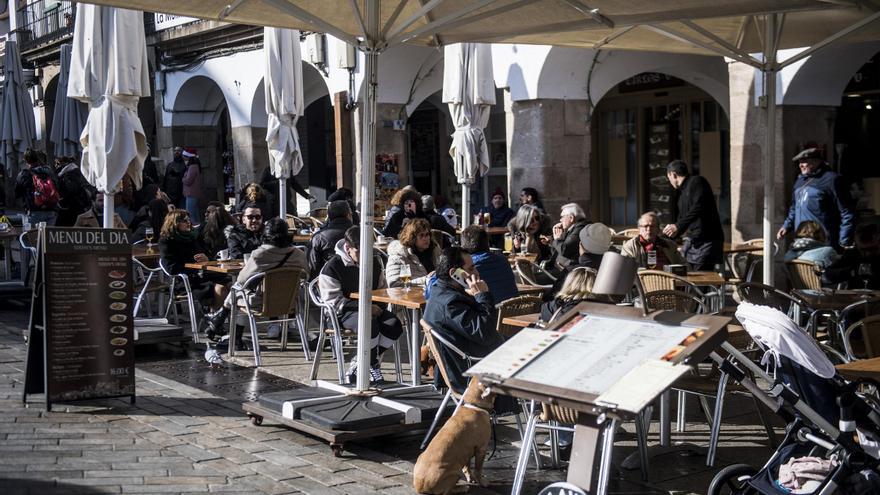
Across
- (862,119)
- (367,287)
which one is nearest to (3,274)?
(367,287)

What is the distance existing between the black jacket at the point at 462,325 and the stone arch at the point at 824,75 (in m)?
7.47

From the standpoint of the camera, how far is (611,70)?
15312mm

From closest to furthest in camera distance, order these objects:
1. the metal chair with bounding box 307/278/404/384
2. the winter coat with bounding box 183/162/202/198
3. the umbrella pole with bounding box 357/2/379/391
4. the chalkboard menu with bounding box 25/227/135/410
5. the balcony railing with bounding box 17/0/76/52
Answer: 1. the umbrella pole with bounding box 357/2/379/391
2. the chalkboard menu with bounding box 25/227/135/410
3. the metal chair with bounding box 307/278/404/384
4. the winter coat with bounding box 183/162/202/198
5. the balcony railing with bounding box 17/0/76/52

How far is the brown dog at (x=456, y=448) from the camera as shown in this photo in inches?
199

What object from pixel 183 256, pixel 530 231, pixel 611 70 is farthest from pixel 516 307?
pixel 611 70

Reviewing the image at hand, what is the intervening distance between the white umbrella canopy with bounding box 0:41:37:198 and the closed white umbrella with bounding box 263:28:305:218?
6463mm

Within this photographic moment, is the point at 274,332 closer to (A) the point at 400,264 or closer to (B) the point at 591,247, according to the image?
(A) the point at 400,264

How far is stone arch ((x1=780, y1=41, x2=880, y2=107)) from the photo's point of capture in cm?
1206

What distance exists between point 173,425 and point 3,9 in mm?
31973

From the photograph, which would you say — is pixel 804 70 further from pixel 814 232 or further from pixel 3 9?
pixel 3 9

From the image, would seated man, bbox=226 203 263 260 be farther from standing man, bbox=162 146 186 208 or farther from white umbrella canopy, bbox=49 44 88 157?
standing man, bbox=162 146 186 208

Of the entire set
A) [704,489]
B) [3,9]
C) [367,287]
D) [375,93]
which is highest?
[3,9]

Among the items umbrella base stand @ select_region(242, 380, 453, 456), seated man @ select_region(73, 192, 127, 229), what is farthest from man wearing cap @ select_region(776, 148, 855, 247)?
seated man @ select_region(73, 192, 127, 229)

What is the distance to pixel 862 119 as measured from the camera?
14.4 m
